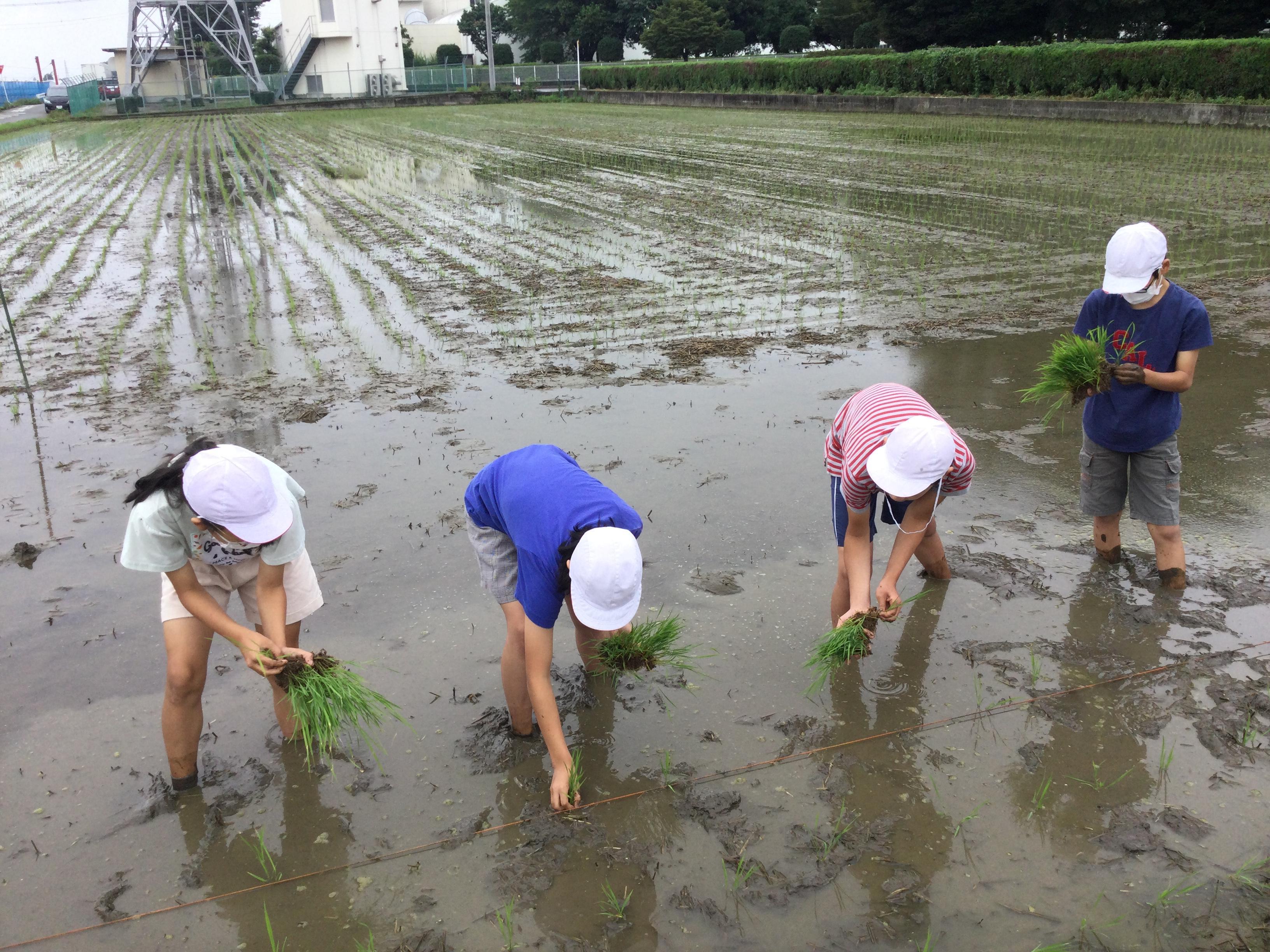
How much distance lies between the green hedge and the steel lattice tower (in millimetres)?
26157

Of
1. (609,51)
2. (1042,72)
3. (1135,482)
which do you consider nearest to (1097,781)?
(1135,482)

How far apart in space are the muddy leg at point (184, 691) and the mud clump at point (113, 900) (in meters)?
0.35

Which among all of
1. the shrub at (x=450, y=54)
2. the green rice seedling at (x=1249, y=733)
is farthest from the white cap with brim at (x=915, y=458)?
the shrub at (x=450, y=54)

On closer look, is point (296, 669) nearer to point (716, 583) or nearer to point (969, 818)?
point (716, 583)

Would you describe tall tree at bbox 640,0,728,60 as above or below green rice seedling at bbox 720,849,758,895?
above

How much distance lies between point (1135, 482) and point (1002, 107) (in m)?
23.6

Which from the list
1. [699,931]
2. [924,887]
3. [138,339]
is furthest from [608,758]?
[138,339]

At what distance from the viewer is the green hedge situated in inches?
844

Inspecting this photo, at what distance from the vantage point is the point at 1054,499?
4.79m

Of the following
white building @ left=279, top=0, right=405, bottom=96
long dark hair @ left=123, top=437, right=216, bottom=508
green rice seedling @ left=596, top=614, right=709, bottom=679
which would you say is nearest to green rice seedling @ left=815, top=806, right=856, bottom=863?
green rice seedling @ left=596, top=614, right=709, bottom=679

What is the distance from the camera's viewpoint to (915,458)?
118 inches

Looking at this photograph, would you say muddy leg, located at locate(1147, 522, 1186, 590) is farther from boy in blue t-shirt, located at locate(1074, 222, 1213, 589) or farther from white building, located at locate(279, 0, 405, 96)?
white building, located at locate(279, 0, 405, 96)

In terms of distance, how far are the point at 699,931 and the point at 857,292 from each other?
6885 mm

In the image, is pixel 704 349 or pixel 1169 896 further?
pixel 704 349
